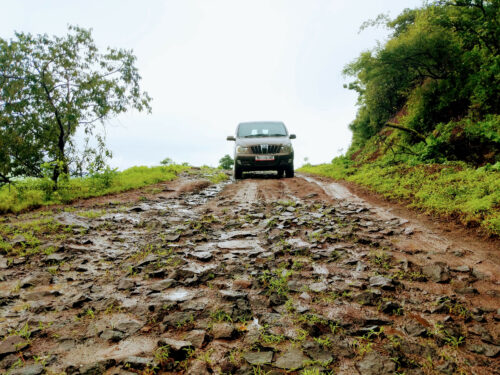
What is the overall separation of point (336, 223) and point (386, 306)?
9.96 feet

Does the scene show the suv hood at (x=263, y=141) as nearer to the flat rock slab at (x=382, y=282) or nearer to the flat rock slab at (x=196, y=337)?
the flat rock slab at (x=382, y=282)

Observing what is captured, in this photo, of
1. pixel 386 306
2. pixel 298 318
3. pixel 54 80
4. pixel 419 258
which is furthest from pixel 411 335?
pixel 54 80

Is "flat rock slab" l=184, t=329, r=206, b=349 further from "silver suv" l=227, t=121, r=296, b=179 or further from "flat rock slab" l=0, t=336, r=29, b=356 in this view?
"silver suv" l=227, t=121, r=296, b=179

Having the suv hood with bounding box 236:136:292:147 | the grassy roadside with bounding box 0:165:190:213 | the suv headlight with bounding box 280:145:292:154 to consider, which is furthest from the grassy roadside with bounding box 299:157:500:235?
the grassy roadside with bounding box 0:165:190:213

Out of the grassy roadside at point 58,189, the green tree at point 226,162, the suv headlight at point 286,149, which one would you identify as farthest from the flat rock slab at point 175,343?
the green tree at point 226,162

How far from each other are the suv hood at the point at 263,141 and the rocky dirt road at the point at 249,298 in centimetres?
668

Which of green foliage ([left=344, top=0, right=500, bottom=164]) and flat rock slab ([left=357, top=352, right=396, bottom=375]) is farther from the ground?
green foliage ([left=344, top=0, right=500, bottom=164])

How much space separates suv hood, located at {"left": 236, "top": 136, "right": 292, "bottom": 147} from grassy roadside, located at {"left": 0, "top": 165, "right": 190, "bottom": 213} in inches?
152

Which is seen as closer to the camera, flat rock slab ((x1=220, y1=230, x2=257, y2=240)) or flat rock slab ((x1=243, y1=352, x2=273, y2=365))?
flat rock slab ((x1=243, y1=352, x2=273, y2=365))

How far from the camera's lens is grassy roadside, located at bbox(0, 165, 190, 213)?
7.81 metres

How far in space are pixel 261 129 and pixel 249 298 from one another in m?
11.1

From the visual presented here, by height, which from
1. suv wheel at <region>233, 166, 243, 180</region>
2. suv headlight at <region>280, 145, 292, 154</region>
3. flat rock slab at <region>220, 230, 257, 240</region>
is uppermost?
suv headlight at <region>280, 145, 292, 154</region>

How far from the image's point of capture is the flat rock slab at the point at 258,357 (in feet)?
6.85

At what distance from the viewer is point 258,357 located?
7.02ft
